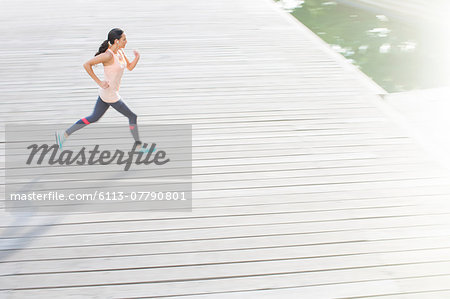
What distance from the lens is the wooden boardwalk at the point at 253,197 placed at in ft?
10.6

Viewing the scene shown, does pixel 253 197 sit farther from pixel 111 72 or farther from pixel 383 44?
pixel 383 44

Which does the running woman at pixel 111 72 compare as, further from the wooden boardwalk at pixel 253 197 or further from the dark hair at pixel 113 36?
the wooden boardwalk at pixel 253 197

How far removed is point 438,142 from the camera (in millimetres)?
5617

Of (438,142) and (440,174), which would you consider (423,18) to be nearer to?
(438,142)

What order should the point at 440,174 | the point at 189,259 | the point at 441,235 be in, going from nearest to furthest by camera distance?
the point at 189,259 < the point at 441,235 < the point at 440,174

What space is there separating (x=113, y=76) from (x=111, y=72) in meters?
0.05

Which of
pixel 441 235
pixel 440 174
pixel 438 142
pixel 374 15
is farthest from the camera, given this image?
pixel 374 15

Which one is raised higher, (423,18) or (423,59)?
(423,18)

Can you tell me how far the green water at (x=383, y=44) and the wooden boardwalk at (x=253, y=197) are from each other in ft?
11.7

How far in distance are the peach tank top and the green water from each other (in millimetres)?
6821

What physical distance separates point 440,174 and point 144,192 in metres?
2.70


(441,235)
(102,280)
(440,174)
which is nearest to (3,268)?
(102,280)

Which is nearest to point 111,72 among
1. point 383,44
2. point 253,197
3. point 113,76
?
point 113,76

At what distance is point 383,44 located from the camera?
1266 cm
